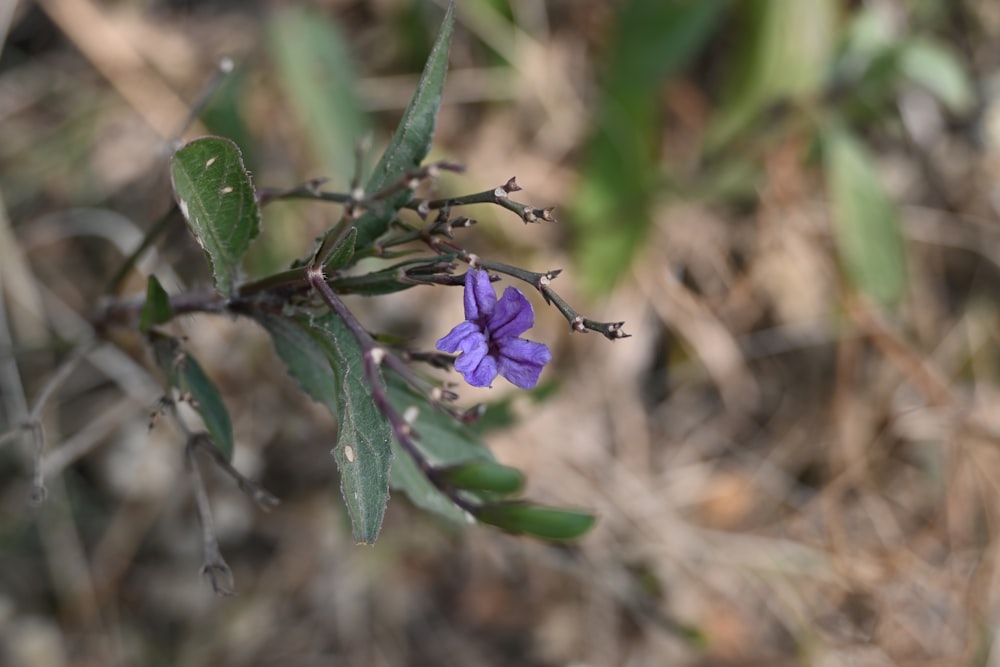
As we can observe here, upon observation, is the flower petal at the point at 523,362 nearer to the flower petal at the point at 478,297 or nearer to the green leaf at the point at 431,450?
the flower petal at the point at 478,297

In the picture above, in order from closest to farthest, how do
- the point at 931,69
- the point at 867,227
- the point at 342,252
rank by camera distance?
the point at 342,252, the point at 931,69, the point at 867,227

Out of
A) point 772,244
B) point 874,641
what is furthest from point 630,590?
point 772,244

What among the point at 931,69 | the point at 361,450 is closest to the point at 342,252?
the point at 361,450

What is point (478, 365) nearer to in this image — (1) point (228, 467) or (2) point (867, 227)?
(1) point (228, 467)

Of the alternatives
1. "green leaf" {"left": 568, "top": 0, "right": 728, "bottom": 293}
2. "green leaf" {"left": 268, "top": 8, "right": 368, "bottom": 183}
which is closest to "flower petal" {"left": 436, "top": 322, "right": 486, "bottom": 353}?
"green leaf" {"left": 268, "top": 8, "right": 368, "bottom": 183}

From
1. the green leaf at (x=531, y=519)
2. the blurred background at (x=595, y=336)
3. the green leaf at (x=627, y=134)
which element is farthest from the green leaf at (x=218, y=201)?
the green leaf at (x=627, y=134)

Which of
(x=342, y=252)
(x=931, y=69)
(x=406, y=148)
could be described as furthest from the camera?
(x=931, y=69)

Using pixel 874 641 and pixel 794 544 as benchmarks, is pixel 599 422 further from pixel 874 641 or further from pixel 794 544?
pixel 874 641

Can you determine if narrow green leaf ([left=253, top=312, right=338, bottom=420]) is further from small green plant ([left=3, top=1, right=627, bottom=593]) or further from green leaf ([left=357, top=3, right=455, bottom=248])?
green leaf ([left=357, top=3, right=455, bottom=248])
